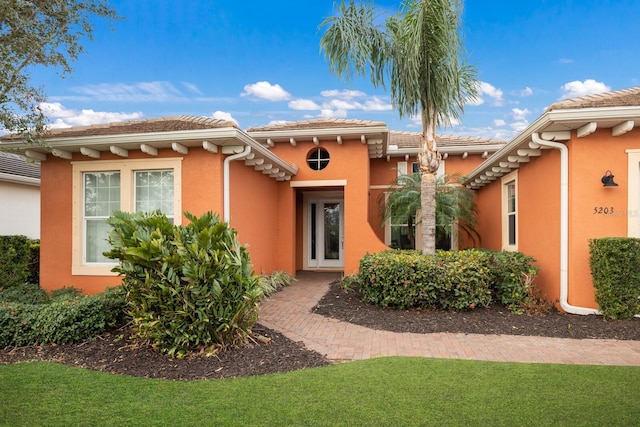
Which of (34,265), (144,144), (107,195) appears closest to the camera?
(144,144)

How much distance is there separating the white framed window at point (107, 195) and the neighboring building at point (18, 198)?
6.16 meters

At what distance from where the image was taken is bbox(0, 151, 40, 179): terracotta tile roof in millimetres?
12584

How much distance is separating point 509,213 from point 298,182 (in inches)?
227

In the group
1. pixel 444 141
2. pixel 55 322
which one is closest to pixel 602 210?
pixel 444 141

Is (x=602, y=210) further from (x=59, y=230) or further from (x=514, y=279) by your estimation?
(x=59, y=230)

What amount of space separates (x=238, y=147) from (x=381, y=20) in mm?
4141

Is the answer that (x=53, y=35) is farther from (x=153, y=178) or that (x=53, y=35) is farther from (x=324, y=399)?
(x=324, y=399)

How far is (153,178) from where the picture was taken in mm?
8039

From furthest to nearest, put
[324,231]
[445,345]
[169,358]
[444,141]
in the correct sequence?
[444,141], [324,231], [445,345], [169,358]

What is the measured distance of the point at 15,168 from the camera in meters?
13.1

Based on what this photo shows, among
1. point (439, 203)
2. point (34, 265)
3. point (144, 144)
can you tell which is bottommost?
point (34, 265)

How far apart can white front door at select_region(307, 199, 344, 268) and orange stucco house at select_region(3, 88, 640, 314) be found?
2.17 m

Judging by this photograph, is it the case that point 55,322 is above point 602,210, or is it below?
below

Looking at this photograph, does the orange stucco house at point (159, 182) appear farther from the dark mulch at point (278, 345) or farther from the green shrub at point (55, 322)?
the dark mulch at point (278, 345)
